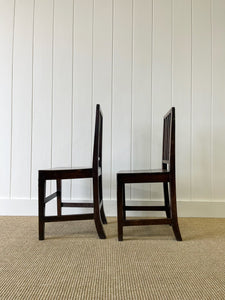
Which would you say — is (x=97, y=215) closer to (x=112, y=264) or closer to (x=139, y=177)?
(x=139, y=177)

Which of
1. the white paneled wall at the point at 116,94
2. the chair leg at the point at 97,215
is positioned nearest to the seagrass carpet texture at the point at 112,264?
the chair leg at the point at 97,215

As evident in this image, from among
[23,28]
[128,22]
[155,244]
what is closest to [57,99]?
[23,28]

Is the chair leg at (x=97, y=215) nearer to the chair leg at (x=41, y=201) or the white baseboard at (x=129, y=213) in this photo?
the chair leg at (x=41, y=201)

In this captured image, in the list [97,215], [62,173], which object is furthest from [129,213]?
[62,173]

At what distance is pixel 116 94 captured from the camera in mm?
2104

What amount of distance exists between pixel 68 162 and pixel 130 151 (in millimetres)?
492

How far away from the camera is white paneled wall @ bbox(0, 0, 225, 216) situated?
Answer: 6.81ft

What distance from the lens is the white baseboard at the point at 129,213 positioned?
6.68 feet

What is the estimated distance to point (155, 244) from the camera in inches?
54.9

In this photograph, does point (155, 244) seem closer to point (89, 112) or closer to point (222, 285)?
point (222, 285)

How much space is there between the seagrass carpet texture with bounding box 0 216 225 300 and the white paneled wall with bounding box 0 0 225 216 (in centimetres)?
45

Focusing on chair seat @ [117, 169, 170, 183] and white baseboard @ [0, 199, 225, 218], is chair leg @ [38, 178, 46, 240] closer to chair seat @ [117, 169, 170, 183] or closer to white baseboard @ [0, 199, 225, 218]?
chair seat @ [117, 169, 170, 183]

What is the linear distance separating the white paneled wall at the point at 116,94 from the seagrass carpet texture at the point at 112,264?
0.45 metres

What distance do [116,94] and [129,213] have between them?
3.04ft
